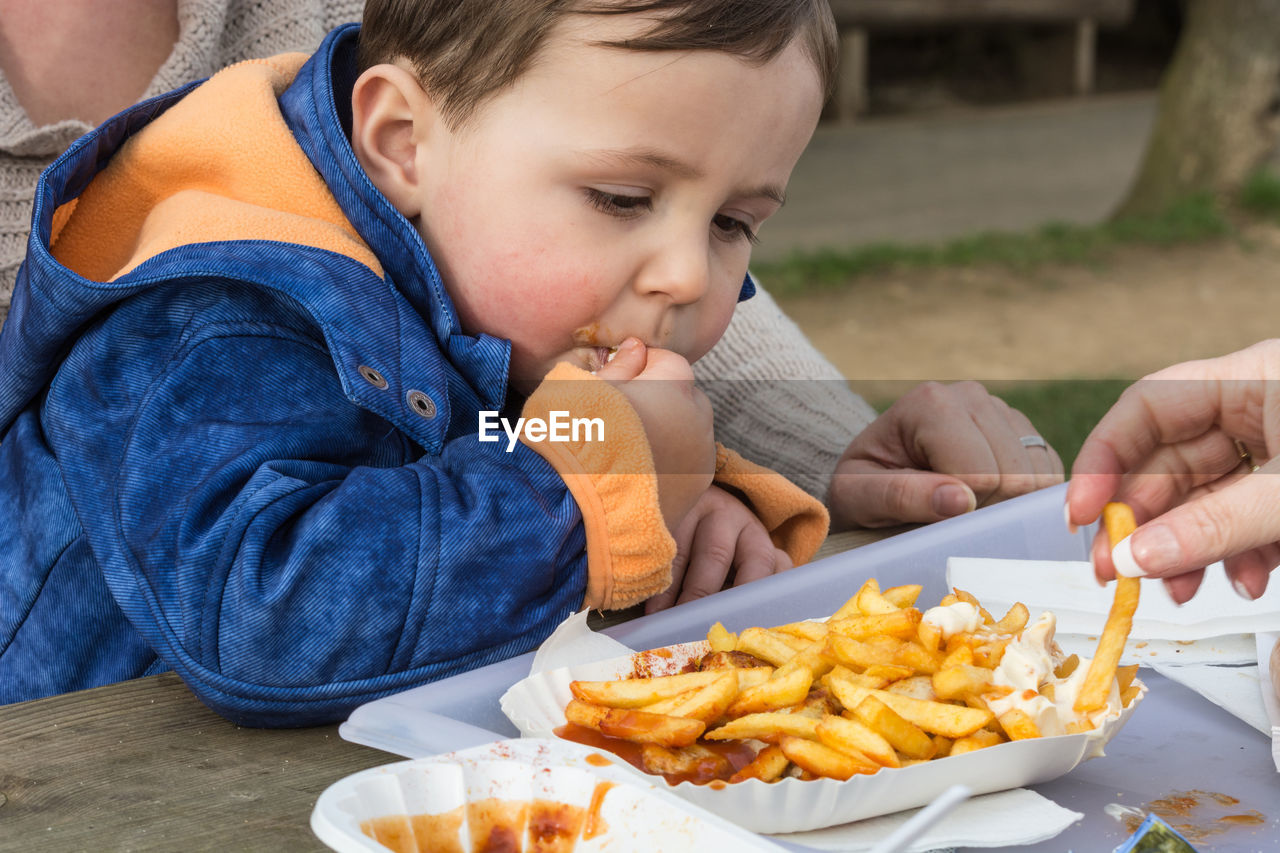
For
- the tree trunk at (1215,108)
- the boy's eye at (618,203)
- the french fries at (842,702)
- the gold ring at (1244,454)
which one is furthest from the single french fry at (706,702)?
the tree trunk at (1215,108)

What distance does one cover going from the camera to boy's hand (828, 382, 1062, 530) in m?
1.36

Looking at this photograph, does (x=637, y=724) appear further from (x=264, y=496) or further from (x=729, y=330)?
(x=729, y=330)

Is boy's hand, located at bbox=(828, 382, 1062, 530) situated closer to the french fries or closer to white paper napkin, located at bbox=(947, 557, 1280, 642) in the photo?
white paper napkin, located at bbox=(947, 557, 1280, 642)

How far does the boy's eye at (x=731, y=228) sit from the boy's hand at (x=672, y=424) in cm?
16

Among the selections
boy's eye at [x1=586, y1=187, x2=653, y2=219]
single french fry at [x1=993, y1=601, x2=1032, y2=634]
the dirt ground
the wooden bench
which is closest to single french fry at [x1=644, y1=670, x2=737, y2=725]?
single french fry at [x1=993, y1=601, x2=1032, y2=634]

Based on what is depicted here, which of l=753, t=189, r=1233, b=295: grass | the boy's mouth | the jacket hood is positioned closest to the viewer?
the jacket hood

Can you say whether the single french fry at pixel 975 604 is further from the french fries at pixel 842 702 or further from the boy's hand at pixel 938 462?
the boy's hand at pixel 938 462

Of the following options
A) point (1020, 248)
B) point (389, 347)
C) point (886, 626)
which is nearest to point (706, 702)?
point (886, 626)

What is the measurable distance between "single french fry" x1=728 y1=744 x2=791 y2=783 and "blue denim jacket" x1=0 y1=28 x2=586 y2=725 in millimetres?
253

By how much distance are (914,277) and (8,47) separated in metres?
4.93

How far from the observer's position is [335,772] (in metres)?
0.86

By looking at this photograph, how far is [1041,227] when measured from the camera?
657 centimetres

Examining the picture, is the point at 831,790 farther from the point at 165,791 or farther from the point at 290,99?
the point at 290,99

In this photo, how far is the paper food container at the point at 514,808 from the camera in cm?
65
